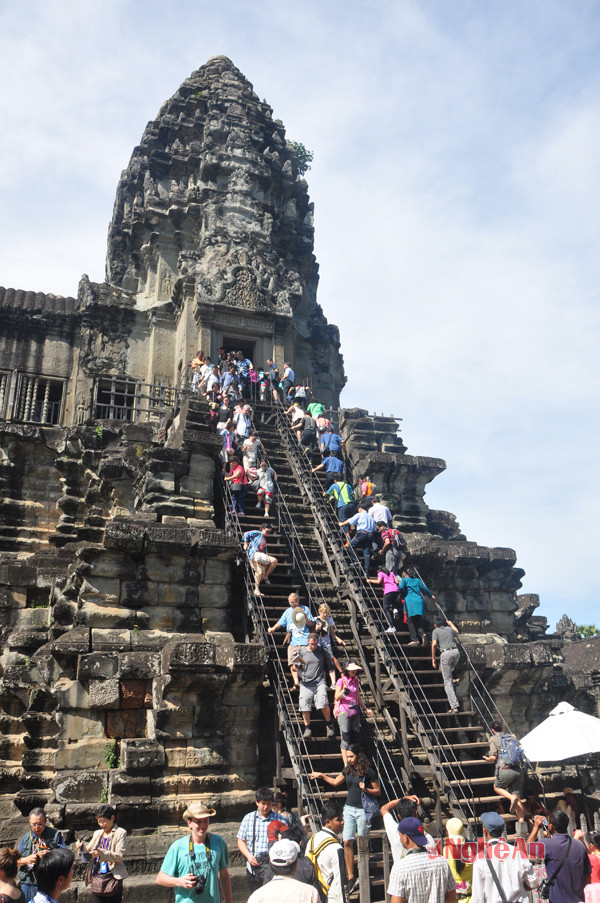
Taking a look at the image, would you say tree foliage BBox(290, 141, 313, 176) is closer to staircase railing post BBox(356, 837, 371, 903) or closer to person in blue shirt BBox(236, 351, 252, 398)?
person in blue shirt BBox(236, 351, 252, 398)

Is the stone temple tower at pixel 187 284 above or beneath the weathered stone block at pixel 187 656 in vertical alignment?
above

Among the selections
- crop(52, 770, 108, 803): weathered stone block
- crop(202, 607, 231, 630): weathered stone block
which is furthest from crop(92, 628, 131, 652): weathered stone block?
crop(52, 770, 108, 803): weathered stone block

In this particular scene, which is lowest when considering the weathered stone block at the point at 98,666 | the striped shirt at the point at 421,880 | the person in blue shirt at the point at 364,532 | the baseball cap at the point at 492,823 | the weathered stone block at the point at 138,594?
the striped shirt at the point at 421,880

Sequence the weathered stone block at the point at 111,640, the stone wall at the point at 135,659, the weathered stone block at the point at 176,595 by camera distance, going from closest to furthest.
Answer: the stone wall at the point at 135,659
the weathered stone block at the point at 111,640
the weathered stone block at the point at 176,595

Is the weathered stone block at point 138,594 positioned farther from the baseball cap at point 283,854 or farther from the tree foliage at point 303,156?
the tree foliage at point 303,156

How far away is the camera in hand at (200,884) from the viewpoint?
16.1ft

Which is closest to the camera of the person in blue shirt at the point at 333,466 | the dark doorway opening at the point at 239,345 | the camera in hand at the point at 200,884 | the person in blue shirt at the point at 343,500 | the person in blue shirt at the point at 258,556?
the camera in hand at the point at 200,884

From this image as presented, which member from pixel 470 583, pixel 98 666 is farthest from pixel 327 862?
pixel 470 583

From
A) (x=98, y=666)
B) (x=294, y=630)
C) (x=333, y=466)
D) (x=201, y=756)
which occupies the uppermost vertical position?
(x=333, y=466)

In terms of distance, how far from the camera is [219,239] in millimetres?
20766

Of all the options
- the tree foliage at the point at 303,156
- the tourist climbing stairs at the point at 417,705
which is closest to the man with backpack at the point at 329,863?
the tourist climbing stairs at the point at 417,705

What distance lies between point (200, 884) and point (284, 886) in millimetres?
1135

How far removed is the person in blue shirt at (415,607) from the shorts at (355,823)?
3175mm

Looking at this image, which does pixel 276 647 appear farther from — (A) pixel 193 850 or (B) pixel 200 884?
(B) pixel 200 884
